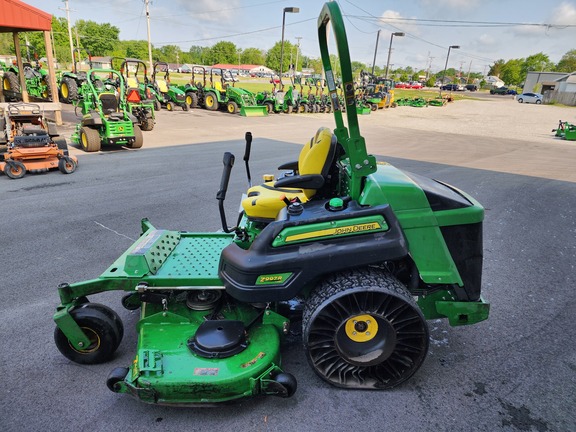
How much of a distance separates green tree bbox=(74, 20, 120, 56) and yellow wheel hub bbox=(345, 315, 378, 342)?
9497 centimetres

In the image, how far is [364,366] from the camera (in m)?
2.46

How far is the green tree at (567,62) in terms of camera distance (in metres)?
88.4

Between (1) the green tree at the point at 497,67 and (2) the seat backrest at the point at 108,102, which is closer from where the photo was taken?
(2) the seat backrest at the point at 108,102

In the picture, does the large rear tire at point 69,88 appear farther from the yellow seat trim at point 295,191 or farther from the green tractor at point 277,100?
the yellow seat trim at point 295,191

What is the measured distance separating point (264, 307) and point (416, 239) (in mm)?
1091

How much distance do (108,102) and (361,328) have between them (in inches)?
382

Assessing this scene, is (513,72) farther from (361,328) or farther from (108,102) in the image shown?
(361,328)

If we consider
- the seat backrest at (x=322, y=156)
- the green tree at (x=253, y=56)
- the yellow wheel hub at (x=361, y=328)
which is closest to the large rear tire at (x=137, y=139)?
the seat backrest at (x=322, y=156)

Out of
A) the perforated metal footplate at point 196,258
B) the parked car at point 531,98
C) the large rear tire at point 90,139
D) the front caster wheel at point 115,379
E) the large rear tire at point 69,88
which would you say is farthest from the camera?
the parked car at point 531,98

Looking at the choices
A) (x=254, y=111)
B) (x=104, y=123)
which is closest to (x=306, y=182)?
(x=104, y=123)

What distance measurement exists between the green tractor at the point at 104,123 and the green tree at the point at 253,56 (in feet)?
393

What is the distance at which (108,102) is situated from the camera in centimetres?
1002

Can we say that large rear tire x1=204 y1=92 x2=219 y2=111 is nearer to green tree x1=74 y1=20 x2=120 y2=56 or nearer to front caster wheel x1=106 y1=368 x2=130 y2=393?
front caster wheel x1=106 y1=368 x2=130 y2=393

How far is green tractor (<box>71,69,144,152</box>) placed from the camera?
9594 millimetres
